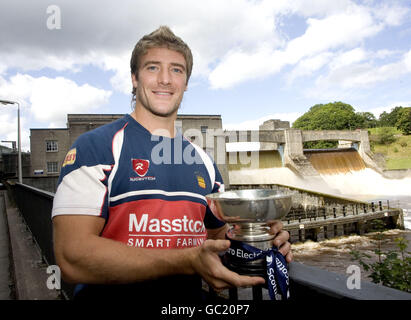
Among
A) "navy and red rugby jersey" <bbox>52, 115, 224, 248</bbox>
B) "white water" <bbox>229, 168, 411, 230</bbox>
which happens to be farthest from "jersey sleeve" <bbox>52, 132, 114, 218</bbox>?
"white water" <bbox>229, 168, 411, 230</bbox>

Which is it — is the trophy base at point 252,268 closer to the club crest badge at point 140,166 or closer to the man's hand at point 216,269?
the man's hand at point 216,269

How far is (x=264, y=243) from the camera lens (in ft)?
4.26

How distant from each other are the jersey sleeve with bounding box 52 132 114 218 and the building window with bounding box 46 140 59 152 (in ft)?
127

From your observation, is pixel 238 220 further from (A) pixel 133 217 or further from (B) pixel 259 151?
(B) pixel 259 151

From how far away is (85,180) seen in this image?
144cm

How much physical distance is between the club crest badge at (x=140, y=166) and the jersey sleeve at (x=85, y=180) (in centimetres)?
14

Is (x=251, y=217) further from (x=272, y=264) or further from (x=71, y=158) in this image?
(x=71, y=158)

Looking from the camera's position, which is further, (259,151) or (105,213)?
(259,151)

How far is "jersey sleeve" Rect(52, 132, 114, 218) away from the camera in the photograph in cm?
137

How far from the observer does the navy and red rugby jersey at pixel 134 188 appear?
1.43m

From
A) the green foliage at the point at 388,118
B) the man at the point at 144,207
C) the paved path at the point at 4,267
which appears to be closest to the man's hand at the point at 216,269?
the man at the point at 144,207

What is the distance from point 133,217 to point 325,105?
274ft

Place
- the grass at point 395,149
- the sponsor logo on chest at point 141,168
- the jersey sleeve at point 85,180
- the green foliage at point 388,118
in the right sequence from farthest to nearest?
1. the green foliage at point 388,118
2. the grass at point 395,149
3. the sponsor logo on chest at point 141,168
4. the jersey sleeve at point 85,180
